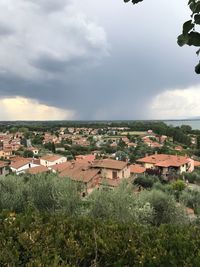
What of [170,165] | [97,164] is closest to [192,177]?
[170,165]

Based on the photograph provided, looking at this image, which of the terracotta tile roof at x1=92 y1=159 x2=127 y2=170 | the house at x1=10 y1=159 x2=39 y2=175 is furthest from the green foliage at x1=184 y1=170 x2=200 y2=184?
the house at x1=10 y1=159 x2=39 y2=175

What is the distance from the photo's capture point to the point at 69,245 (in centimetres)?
422

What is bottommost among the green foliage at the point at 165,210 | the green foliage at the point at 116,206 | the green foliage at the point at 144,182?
the green foliage at the point at 144,182

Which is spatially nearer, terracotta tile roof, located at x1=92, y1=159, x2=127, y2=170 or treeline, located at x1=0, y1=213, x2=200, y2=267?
treeline, located at x1=0, y1=213, x2=200, y2=267

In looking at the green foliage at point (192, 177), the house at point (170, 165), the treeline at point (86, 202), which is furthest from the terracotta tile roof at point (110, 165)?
the treeline at point (86, 202)

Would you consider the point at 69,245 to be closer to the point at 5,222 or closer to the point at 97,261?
the point at 97,261

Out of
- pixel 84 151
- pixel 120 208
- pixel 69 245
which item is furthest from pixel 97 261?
pixel 84 151

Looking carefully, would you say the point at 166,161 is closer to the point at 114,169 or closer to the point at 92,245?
the point at 114,169

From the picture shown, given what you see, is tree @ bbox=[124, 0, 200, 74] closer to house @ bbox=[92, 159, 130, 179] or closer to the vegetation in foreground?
the vegetation in foreground

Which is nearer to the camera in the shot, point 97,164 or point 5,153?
point 97,164

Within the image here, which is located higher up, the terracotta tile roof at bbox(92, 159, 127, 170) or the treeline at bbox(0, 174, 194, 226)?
the treeline at bbox(0, 174, 194, 226)

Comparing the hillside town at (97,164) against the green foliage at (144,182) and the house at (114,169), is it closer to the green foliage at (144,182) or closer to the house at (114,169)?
the house at (114,169)

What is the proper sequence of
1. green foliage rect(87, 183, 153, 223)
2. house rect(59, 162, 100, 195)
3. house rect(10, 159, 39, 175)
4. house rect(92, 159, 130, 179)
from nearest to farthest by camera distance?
green foliage rect(87, 183, 153, 223)
house rect(59, 162, 100, 195)
house rect(92, 159, 130, 179)
house rect(10, 159, 39, 175)

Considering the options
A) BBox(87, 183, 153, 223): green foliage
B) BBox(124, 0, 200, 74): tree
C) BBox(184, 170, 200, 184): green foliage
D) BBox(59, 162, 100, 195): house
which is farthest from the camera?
BBox(184, 170, 200, 184): green foliage
